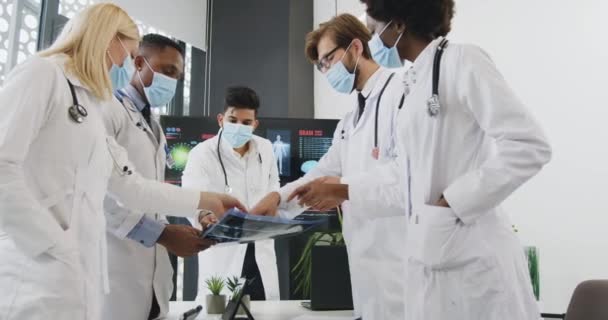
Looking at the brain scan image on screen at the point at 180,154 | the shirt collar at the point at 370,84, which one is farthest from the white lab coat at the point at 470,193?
the brain scan image on screen at the point at 180,154

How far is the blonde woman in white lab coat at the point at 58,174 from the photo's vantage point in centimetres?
100

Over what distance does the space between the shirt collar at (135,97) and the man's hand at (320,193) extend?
727 millimetres

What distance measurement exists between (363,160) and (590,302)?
858 mm

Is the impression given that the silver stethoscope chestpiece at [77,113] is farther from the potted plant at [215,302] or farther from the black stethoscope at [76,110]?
the potted plant at [215,302]

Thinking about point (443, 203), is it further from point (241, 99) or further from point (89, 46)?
point (241, 99)

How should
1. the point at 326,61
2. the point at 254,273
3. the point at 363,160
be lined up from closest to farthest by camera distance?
1. the point at 363,160
2. the point at 326,61
3. the point at 254,273

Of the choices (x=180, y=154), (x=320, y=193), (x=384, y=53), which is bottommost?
(x=320, y=193)

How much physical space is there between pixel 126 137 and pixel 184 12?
325 cm

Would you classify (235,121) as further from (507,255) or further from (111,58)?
(507,255)

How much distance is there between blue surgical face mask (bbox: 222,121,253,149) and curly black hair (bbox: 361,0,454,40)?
1565 mm

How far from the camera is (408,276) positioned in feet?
3.68

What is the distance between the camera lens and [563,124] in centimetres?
225

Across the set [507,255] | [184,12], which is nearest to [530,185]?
[507,255]

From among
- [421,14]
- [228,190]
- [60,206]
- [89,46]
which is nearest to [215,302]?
[60,206]
